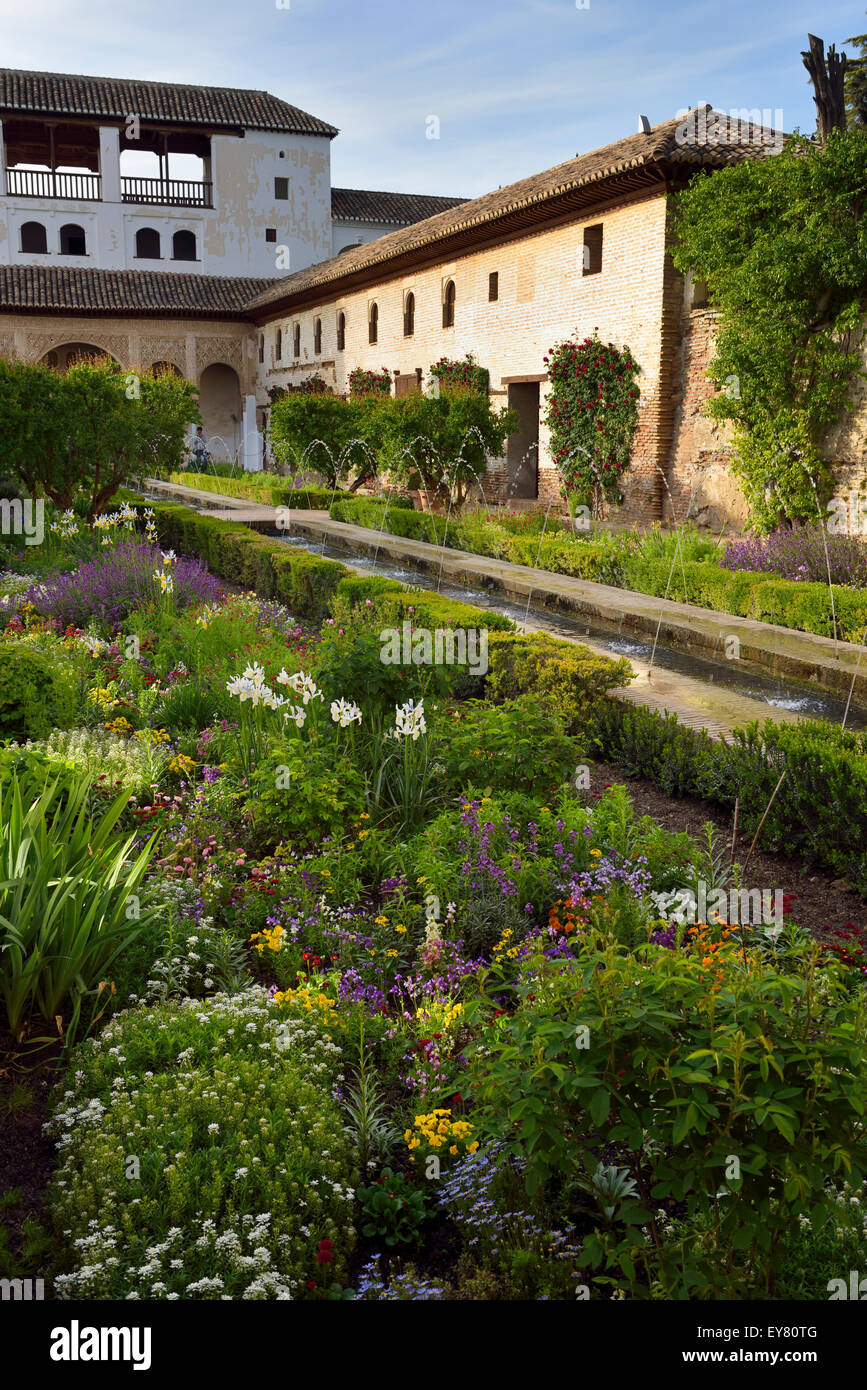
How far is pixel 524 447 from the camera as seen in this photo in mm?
20047

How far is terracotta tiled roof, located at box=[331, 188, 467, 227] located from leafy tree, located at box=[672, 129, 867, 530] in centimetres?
2571

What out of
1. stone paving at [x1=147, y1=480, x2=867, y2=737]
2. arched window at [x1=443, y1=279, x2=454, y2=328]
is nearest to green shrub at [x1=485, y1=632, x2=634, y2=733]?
stone paving at [x1=147, y1=480, x2=867, y2=737]

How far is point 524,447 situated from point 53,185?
21815 millimetres

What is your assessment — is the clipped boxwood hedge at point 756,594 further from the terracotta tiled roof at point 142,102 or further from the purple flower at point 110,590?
the terracotta tiled roof at point 142,102

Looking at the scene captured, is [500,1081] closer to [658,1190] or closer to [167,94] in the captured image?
[658,1190]

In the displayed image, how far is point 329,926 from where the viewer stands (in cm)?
377

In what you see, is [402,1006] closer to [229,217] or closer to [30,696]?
[30,696]

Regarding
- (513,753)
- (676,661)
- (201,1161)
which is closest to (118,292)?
(676,661)

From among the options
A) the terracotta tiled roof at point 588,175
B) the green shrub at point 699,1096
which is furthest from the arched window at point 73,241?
the green shrub at point 699,1096

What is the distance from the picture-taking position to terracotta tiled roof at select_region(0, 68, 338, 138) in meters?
31.9

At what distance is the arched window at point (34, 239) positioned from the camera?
33875 millimetres

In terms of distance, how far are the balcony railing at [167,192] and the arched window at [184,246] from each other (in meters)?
0.90

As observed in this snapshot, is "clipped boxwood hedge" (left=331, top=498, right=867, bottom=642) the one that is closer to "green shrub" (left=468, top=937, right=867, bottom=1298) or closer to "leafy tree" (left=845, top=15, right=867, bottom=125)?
"green shrub" (left=468, top=937, right=867, bottom=1298)
